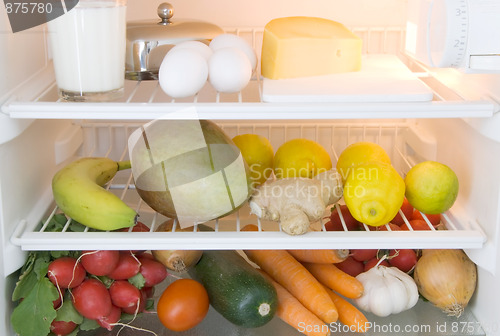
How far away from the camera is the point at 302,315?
1297 millimetres

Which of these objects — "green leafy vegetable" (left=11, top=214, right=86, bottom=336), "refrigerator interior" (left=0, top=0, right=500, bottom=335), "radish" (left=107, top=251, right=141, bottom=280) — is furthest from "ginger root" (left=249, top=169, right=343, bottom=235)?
"green leafy vegetable" (left=11, top=214, right=86, bottom=336)

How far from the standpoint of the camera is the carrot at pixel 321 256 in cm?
135

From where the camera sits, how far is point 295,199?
1.25m

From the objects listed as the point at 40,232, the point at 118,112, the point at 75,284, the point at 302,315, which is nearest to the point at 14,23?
the point at 118,112

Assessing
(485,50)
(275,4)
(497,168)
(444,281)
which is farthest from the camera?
(275,4)

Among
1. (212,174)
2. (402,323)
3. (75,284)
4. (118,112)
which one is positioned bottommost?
(402,323)

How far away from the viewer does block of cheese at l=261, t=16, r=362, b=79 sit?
1292 millimetres

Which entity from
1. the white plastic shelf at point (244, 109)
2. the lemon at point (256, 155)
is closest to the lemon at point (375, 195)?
the white plastic shelf at point (244, 109)

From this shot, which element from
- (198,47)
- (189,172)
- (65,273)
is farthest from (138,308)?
(198,47)

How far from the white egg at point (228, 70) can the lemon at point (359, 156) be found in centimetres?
33

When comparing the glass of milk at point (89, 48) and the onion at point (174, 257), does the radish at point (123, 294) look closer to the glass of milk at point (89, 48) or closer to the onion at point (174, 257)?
the onion at point (174, 257)

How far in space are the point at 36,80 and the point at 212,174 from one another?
1.27 feet

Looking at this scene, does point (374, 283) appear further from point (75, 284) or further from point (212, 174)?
point (75, 284)

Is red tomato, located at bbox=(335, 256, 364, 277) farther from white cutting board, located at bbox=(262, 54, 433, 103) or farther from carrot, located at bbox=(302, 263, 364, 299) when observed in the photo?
white cutting board, located at bbox=(262, 54, 433, 103)
